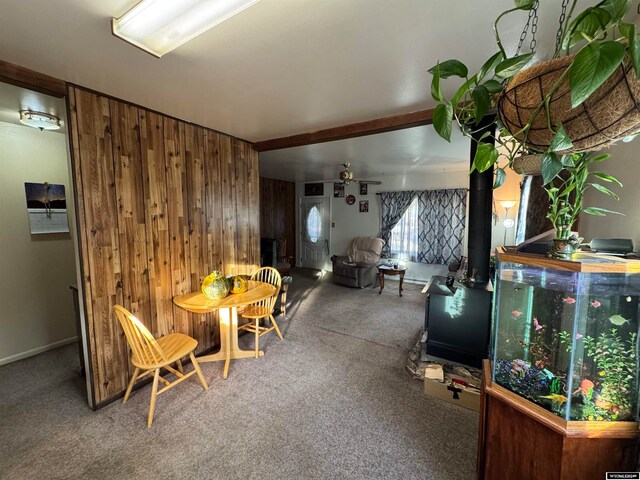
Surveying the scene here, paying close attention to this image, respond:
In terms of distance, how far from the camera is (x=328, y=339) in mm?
3129

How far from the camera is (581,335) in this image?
969mm

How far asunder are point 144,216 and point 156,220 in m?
0.10

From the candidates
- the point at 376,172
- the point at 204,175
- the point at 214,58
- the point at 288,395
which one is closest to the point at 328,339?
the point at 288,395

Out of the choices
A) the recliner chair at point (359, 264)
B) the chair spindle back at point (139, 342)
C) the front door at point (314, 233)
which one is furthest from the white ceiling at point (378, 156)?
the chair spindle back at point (139, 342)

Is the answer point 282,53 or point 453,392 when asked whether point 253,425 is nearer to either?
point 453,392

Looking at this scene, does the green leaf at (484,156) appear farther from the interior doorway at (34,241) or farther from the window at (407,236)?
the window at (407,236)

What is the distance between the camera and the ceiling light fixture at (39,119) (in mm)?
2160

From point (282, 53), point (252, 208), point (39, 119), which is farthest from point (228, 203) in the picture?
point (282, 53)

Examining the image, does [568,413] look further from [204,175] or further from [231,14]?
[204,175]

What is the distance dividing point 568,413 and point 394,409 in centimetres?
126

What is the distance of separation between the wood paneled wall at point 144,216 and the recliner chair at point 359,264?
290 centimetres

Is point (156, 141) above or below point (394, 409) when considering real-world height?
above

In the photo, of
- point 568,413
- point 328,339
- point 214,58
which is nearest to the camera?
point 568,413

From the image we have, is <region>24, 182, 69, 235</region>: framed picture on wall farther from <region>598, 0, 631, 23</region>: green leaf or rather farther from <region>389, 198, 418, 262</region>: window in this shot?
<region>389, 198, 418, 262</region>: window
